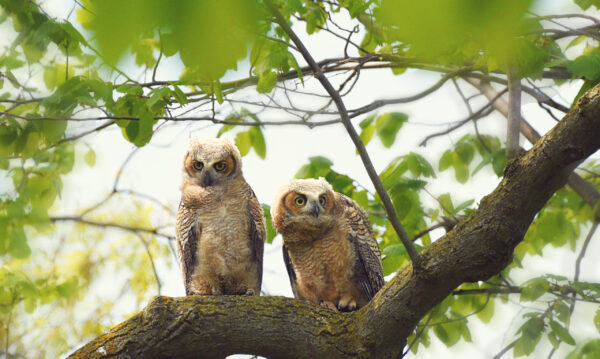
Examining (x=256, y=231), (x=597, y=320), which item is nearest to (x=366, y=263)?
(x=256, y=231)

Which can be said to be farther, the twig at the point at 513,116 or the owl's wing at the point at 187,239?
the owl's wing at the point at 187,239

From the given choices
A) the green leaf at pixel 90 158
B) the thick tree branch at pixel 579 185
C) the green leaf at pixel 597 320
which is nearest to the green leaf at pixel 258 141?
the green leaf at pixel 90 158

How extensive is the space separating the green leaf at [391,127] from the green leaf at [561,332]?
2261 millimetres

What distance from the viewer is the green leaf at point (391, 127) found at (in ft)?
19.5

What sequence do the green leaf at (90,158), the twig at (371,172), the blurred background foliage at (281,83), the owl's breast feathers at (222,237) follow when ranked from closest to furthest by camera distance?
the blurred background foliage at (281,83)
the twig at (371,172)
the owl's breast feathers at (222,237)
the green leaf at (90,158)

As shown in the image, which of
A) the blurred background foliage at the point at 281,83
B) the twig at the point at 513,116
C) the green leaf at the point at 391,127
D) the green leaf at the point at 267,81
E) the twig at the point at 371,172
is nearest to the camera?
the blurred background foliage at the point at 281,83

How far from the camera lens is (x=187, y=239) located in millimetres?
4453

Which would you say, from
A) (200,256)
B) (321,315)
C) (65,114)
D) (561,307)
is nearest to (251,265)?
(200,256)

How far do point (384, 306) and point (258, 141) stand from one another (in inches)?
109

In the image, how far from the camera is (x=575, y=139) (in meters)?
2.81

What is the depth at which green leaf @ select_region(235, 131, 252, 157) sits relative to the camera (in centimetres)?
569

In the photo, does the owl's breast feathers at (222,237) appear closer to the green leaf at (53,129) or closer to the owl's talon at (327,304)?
the owl's talon at (327,304)

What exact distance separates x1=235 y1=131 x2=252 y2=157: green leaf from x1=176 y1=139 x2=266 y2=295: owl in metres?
1.09

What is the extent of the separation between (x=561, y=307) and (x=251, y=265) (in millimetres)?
2401
